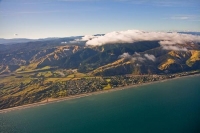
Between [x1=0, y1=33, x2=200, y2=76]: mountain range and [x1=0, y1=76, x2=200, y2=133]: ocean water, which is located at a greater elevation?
[x1=0, y1=33, x2=200, y2=76]: mountain range

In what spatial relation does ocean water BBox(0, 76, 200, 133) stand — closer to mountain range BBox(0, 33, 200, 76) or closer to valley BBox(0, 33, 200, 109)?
valley BBox(0, 33, 200, 109)

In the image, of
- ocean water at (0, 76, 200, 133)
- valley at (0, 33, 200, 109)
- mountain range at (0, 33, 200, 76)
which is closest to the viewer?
ocean water at (0, 76, 200, 133)

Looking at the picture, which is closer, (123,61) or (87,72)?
(87,72)

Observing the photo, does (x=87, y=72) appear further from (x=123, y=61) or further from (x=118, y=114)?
(x=118, y=114)

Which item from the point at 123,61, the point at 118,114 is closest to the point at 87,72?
the point at 123,61

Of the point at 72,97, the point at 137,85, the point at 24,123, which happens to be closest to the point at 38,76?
the point at 72,97

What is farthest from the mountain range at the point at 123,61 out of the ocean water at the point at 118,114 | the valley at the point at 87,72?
the ocean water at the point at 118,114

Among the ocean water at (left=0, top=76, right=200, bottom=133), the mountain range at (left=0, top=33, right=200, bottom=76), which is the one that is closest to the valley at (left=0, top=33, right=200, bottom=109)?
the mountain range at (left=0, top=33, right=200, bottom=76)

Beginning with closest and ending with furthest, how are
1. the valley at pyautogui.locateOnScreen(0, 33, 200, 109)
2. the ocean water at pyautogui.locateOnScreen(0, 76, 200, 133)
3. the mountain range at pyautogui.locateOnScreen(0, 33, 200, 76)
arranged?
the ocean water at pyautogui.locateOnScreen(0, 76, 200, 133)
the valley at pyautogui.locateOnScreen(0, 33, 200, 109)
the mountain range at pyautogui.locateOnScreen(0, 33, 200, 76)

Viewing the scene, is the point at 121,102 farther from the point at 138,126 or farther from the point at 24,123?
the point at 24,123
